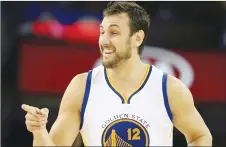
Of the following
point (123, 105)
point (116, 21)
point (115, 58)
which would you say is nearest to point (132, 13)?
point (116, 21)

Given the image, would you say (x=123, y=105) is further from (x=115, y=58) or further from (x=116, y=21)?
(x=116, y=21)

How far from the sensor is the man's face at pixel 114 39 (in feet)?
12.1

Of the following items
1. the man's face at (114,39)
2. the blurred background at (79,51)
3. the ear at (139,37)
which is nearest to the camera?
the man's face at (114,39)

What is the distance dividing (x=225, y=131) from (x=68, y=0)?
9.08ft

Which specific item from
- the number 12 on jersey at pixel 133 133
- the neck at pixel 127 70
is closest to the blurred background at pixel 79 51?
the neck at pixel 127 70

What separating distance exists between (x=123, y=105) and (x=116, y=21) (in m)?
0.58

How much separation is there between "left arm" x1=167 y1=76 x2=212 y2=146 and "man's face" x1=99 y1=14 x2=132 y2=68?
43 centimetres

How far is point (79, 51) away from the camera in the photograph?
7.46m

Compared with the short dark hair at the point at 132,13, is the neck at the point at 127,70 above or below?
below

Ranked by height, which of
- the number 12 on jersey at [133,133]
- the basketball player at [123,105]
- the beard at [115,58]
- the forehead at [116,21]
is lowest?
the number 12 on jersey at [133,133]

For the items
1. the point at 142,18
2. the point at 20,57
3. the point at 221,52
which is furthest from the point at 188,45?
the point at 142,18

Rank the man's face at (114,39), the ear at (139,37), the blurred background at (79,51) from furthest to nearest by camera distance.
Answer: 1. the blurred background at (79,51)
2. the ear at (139,37)
3. the man's face at (114,39)

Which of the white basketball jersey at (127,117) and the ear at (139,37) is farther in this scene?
the ear at (139,37)

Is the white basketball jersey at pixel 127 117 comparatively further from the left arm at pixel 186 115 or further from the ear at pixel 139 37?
the ear at pixel 139 37
